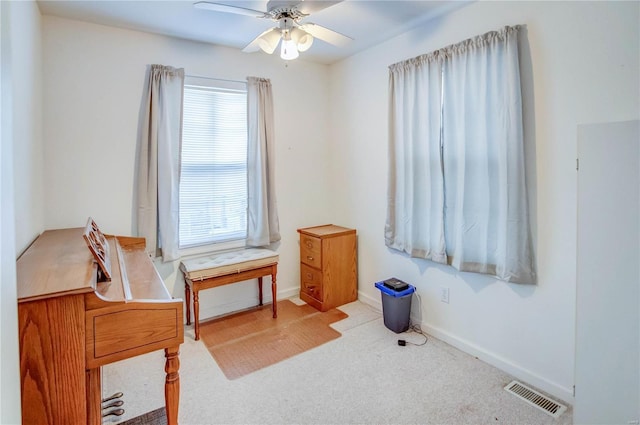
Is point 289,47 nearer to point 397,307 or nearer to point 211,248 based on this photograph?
point 211,248

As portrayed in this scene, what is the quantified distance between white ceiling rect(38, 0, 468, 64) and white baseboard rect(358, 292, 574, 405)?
250cm

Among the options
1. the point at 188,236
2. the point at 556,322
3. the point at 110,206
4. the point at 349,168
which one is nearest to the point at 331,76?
the point at 349,168

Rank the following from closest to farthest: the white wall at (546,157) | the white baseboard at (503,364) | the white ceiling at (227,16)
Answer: the white wall at (546,157)
the white baseboard at (503,364)
the white ceiling at (227,16)

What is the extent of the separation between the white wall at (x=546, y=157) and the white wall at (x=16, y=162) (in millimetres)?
2516

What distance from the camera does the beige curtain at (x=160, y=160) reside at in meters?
2.87

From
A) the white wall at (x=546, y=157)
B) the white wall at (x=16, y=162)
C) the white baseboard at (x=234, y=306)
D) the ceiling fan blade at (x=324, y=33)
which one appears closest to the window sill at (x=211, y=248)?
the white baseboard at (x=234, y=306)

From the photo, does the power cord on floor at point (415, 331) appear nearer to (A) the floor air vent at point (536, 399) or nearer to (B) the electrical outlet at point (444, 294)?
(B) the electrical outlet at point (444, 294)

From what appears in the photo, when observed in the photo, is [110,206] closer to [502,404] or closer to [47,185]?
[47,185]

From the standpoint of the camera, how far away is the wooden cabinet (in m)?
3.45

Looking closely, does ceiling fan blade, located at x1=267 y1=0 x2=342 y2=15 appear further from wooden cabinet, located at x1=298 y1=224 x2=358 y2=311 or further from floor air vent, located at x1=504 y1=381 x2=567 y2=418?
floor air vent, located at x1=504 y1=381 x2=567 y2=418

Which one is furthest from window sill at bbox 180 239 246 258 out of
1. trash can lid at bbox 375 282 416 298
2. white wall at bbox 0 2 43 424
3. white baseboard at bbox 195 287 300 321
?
trash can lid at bbox 375 282 416 298

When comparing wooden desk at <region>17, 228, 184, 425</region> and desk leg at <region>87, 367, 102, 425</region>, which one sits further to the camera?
desk leg at <region>87, 367, 102, 425</region>

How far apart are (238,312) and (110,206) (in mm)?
1518

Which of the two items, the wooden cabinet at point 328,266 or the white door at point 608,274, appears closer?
the white door at point 608,274
